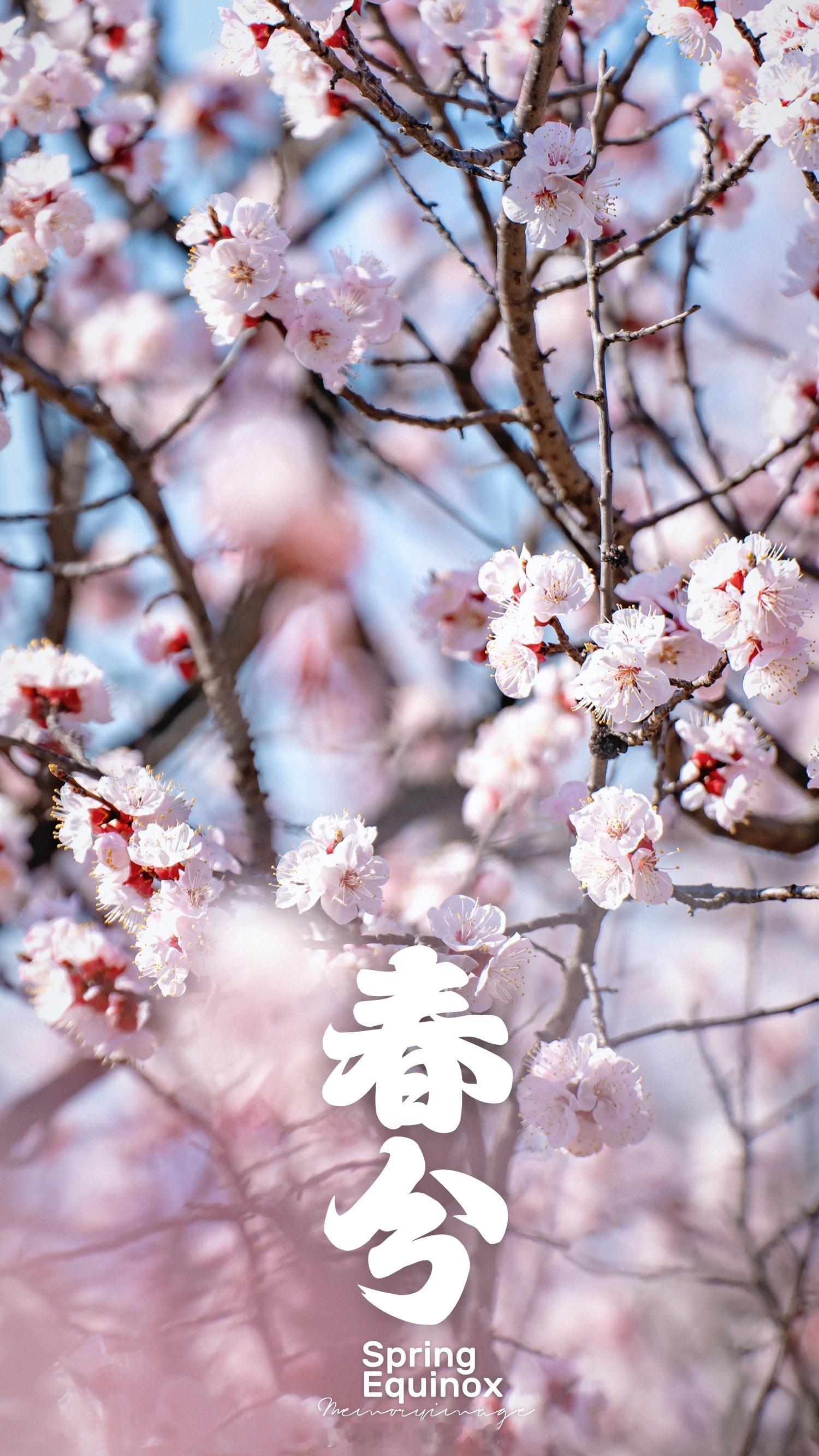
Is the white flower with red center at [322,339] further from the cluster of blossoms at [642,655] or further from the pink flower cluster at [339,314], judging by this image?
the cluster of blossoms at [642,655]

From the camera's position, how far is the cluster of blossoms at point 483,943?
155 centimetres

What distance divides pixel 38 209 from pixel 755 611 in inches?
63.5

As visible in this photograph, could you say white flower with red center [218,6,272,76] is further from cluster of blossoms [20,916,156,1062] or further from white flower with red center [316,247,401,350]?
cluster of blossoms [20,916,156,1062]

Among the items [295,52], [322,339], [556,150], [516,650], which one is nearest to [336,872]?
[516,650]

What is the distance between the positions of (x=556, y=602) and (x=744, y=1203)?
1.72 metres

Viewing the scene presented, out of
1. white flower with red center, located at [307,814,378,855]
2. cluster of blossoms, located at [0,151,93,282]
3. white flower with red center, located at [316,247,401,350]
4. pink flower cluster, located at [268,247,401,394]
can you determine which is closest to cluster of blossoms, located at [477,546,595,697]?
white flower with red center, located at [307,814,378,855]

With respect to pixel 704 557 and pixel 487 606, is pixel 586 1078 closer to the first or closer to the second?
pixel 704 557

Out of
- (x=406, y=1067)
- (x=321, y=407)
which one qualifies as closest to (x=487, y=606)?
(x=406, y=1067)

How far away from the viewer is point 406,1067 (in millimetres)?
1744

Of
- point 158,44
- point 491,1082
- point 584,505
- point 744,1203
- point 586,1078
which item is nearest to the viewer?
point 586,1078

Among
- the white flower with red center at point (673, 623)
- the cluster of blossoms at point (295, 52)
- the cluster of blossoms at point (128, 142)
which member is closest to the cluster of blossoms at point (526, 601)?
the white flower with red center at point (673, 623)

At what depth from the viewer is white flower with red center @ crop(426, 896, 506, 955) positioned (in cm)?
155

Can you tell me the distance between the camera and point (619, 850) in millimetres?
1396

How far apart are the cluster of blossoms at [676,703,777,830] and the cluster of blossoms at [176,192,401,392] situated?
87 cm
